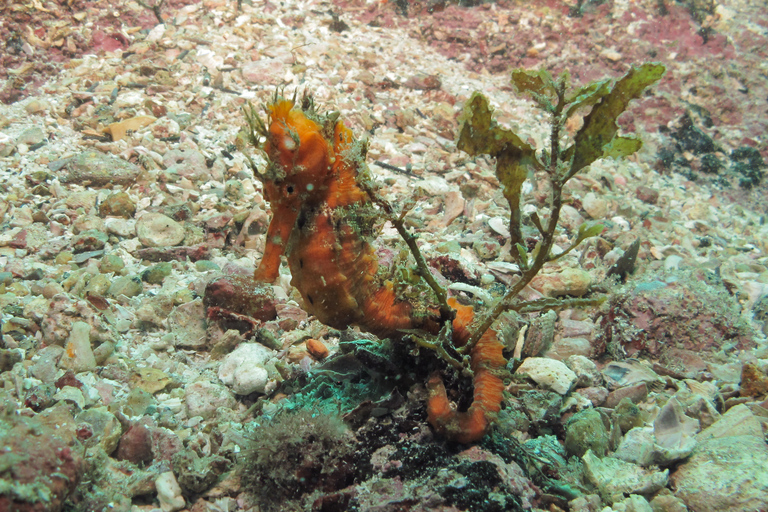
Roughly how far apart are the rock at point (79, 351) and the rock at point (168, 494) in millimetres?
999

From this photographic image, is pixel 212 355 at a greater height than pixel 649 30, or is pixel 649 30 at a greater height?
pixel 649 30

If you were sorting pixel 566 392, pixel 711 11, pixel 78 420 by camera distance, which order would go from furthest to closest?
1. pixel 711 11
2. pixel 566 392
3. pixel 78 420

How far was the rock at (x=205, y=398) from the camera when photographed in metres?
2.47

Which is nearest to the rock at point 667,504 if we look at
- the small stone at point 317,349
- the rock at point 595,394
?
the rock at point 595,394

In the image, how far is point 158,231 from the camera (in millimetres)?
3736

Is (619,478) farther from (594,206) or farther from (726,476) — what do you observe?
(594,206)

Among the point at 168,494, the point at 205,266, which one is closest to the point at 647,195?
the point at 205,266

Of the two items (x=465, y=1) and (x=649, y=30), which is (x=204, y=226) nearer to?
(x=465, y=1)

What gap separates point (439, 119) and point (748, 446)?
548 cm

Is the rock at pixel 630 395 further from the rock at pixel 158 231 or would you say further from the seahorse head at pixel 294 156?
the rock at pixel 158 231

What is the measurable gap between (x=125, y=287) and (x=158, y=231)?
0.74m

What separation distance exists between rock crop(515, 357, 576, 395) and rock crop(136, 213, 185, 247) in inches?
128

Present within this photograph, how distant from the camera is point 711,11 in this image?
9.72 metres

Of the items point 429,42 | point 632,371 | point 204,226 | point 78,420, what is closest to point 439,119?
point 429,42
